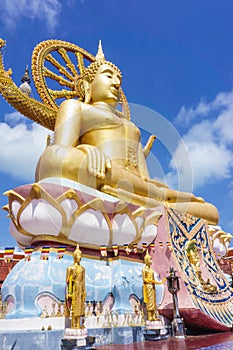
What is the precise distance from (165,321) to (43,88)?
26.3 ft

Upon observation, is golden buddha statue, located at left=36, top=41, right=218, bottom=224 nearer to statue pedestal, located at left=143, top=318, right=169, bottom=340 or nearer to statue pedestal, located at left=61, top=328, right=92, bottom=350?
statue pedestal, located at left=143, top=318, right=169, bottom=340

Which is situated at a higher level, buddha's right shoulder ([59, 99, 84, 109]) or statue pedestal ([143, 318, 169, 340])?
buddha's right shoulder ([59, 99, 84, 109])

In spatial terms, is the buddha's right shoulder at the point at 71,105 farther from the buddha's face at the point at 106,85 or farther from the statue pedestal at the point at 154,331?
the statue pedestal at the point at 154,331

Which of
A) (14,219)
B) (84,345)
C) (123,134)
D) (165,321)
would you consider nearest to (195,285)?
(165,321)

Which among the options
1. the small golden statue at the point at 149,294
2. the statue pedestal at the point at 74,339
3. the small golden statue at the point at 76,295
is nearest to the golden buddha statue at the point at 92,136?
the small golden statue at the point at 149,294

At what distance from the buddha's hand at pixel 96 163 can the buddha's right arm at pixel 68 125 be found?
883mm

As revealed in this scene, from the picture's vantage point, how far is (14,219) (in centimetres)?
688

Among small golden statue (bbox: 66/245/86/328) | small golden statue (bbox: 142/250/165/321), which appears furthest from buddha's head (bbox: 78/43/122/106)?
small golden statue (bbox: 66/245/86/328)

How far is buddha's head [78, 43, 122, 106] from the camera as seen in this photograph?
34.3ft

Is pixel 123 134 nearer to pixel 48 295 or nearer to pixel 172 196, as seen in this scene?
pixel 172 196

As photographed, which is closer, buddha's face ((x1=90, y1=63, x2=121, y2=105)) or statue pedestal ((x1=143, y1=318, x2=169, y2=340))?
statue pedestal ((x1=143, y1=318, x2=169, y2=340))

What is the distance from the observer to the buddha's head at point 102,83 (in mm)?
10469

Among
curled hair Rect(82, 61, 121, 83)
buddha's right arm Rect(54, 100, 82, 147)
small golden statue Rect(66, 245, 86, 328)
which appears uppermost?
curled hair Rect(82, 61, 121, 83)

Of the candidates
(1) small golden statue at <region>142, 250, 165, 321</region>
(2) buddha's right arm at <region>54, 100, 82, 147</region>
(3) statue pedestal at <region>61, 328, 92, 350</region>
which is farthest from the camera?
(2) buddha's right arm at <region>54, 100, 82, 147</region>
